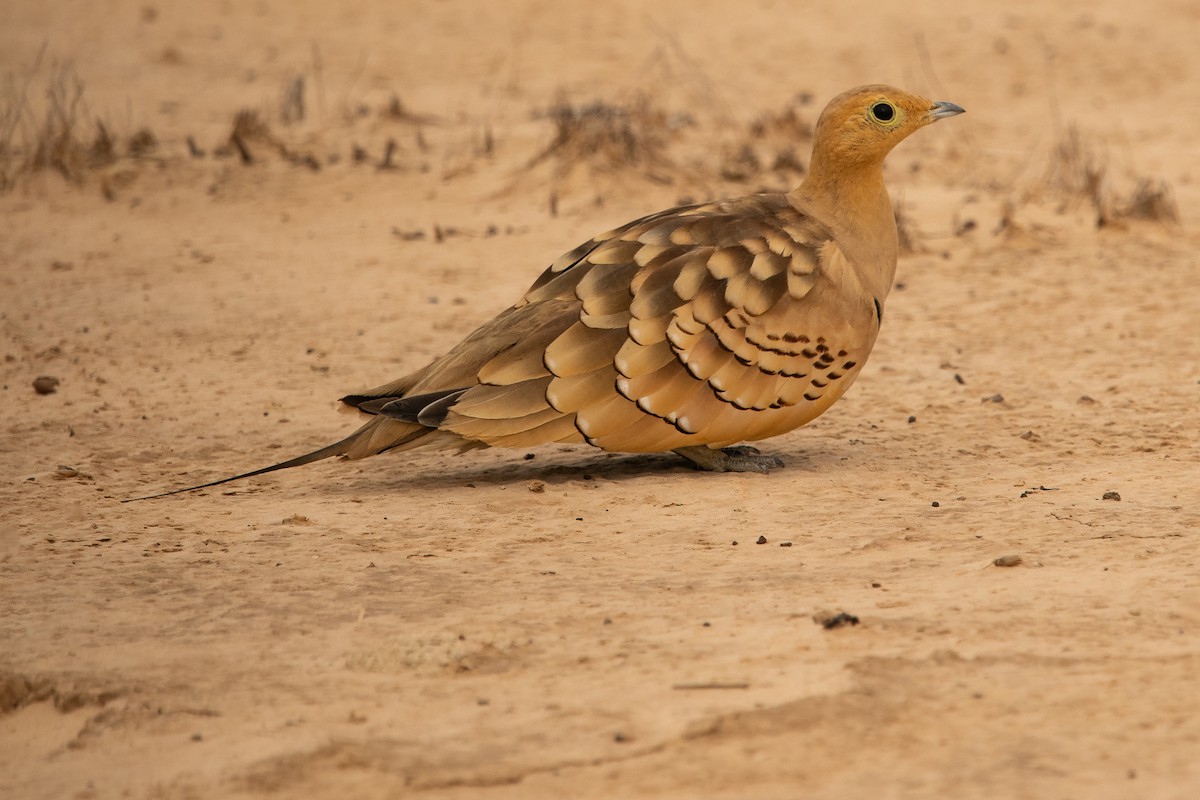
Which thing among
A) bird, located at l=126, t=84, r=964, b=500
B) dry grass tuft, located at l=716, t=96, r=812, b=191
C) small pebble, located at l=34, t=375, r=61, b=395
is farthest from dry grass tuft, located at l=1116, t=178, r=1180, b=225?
small pebble, located at l=34, t=375, r=61, b=395

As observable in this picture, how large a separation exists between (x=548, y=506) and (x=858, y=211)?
154 centimetres

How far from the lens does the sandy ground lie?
348 cm

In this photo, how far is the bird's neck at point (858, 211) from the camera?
565 cm

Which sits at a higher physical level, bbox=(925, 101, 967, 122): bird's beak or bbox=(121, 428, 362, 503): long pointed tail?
bbox=(925, 101, 967, 122): bird's beak

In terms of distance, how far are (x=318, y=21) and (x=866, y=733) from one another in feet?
46.2

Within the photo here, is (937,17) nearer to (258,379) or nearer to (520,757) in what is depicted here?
(258,379)

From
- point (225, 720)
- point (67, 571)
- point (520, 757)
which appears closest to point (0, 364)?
point (67, 571)

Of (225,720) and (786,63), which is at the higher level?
(786,63)

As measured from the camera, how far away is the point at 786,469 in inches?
228

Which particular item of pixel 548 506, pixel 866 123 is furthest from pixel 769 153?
pixel 548 506

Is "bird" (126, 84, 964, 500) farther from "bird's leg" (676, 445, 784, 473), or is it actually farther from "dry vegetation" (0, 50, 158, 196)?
"dry vegetation" (0, 50, 158, 196)

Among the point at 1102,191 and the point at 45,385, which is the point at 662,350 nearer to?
the point at 45,385

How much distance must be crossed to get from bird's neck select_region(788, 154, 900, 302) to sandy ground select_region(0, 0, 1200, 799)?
0.73 metres

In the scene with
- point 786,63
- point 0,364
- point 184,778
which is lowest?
point 184,778
